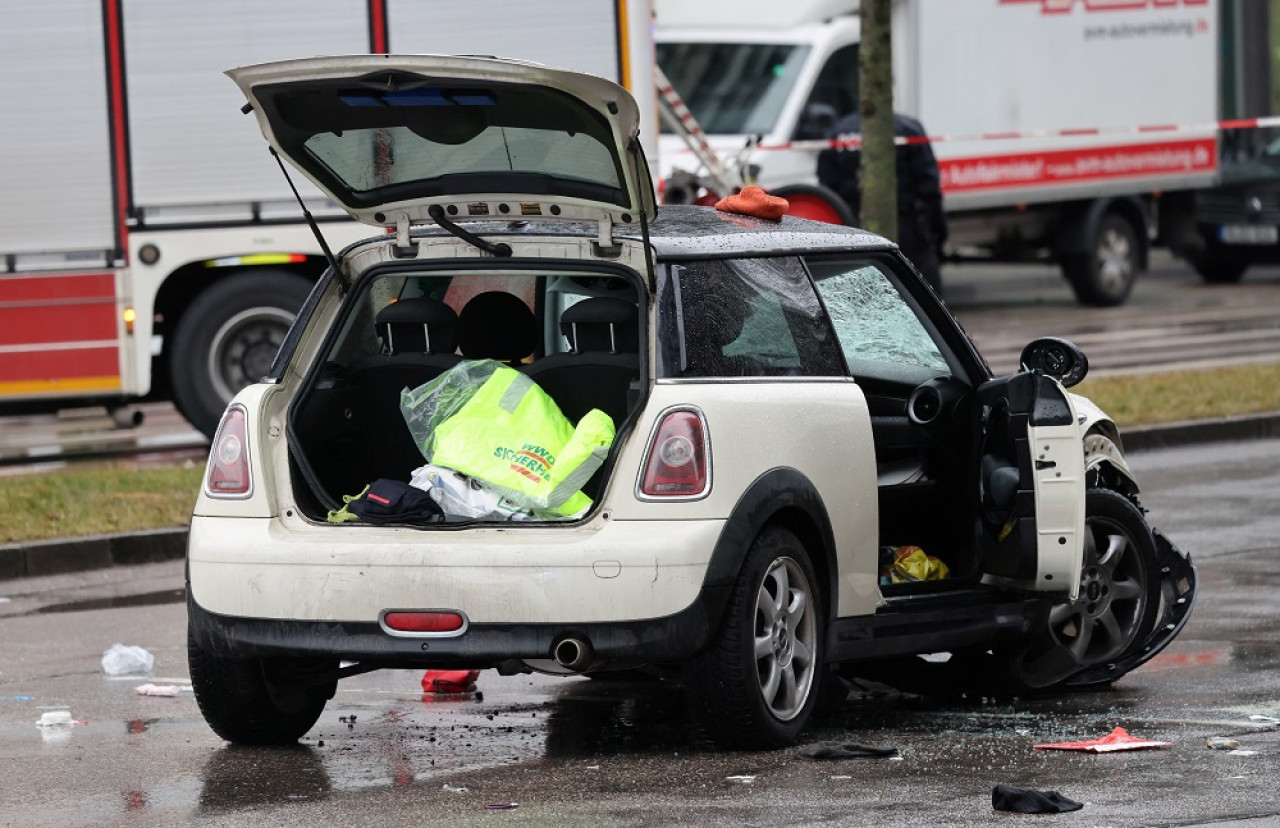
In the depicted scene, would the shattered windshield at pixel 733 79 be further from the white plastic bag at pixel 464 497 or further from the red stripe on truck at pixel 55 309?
the white plastic bag at pixel 464 497

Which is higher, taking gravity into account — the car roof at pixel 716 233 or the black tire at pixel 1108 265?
the car roof at pixel 716 233

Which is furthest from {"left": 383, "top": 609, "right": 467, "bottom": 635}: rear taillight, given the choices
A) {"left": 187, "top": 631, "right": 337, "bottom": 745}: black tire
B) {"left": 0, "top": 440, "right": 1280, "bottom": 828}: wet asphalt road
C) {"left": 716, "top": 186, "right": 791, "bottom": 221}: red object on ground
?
{"left": 716, "top": 186, "right": 791, "bottom": 221}: red object on ground

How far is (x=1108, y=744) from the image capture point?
637 cm

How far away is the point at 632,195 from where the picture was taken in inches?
250

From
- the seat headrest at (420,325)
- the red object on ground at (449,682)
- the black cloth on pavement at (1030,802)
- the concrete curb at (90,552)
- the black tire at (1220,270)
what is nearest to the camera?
the black cloth on pavement at (1030,802)

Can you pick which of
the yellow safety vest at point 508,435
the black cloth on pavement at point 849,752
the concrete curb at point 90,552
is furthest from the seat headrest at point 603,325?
the concrete curb at point 90,552

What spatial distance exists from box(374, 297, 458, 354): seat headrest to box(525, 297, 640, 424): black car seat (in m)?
0.26

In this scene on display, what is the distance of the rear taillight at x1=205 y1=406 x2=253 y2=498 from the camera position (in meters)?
6.50

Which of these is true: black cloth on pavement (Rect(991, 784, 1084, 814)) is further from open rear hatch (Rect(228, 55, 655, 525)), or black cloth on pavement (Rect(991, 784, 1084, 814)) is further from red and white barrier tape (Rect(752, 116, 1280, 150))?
red and white barrier tape (Rect(752, 116, 1280, 150))

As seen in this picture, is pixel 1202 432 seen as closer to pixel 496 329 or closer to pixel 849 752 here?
pixel 496 329

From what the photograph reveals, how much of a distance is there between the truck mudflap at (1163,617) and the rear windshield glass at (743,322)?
1383 millimetres

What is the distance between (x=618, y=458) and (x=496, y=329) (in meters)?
0.88

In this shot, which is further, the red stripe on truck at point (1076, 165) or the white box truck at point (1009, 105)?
the red stripe on truck at point (1076, 165)

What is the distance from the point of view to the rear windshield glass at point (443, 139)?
6.25 meters
